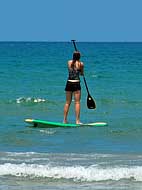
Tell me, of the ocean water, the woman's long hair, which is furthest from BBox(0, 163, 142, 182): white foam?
the woman's long hair

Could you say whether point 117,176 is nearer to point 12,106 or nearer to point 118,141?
point 118,141

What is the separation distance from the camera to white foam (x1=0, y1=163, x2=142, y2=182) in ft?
29.8

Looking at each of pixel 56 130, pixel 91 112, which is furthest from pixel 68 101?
pixel 91 112

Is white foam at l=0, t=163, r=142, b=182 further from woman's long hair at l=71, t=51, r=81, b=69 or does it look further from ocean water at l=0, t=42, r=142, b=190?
woman's long hair at l=71, t=51, r=81, b=69

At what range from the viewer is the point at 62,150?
11.6 m

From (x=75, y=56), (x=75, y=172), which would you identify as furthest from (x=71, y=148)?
(x=75, y=56)

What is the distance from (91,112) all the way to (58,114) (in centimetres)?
86

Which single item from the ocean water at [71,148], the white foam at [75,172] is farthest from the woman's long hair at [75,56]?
the white foam at [75,172]

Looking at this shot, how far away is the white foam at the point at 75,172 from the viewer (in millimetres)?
9070

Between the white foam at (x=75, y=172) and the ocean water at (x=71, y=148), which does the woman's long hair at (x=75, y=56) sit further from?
the white foam at (x=75, y=172)

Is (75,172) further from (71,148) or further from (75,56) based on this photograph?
(75,56)

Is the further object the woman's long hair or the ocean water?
the woman's long hair

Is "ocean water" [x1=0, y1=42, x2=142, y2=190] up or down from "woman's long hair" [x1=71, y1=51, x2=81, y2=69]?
down

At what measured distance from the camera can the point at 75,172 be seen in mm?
9203
